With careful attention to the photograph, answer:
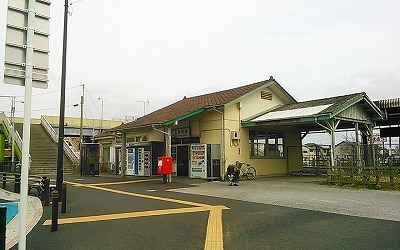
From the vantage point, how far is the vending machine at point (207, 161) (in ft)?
62.5

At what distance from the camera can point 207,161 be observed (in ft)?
62.7

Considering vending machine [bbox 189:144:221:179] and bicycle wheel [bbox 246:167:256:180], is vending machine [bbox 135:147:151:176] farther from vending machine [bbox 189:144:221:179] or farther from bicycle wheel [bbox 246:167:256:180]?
bicycle wheel [bbox 246:167:256:180]

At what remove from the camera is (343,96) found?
19.3 m

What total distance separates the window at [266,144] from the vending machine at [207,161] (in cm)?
280

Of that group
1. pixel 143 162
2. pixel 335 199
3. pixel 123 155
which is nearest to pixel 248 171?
pixel 143 162

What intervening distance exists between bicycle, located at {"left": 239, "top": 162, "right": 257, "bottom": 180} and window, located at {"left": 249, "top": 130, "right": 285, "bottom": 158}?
1.05 metres

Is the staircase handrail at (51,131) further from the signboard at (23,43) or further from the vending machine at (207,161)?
the signboard at (23,43)

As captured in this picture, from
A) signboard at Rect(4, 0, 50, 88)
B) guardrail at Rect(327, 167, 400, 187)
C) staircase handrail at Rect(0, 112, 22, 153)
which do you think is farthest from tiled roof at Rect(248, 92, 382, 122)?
staircase handrail at Rect(0, 112, 22, 153)

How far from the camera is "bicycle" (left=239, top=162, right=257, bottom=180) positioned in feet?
64.6

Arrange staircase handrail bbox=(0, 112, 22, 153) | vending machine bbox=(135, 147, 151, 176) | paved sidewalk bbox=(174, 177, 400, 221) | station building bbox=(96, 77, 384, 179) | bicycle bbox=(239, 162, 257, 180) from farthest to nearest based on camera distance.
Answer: staircase handrail bbox=(0, 112, 22, 153), vending machine bbox=(135, 147, 151, 176), bicycle bbox=(239, 162, 257, 180), station building bbox=(96, 77, 384, 179), paved sidewalk bbox=(174, 177, 400, 221)

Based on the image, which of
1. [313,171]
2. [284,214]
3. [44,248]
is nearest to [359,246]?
[284,214]

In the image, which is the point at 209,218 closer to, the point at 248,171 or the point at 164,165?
the point at 164,165

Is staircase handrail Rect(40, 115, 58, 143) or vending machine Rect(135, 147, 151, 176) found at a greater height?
staircase handrail Rect(40, 115, 58, 143)

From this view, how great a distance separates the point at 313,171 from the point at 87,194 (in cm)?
1528
